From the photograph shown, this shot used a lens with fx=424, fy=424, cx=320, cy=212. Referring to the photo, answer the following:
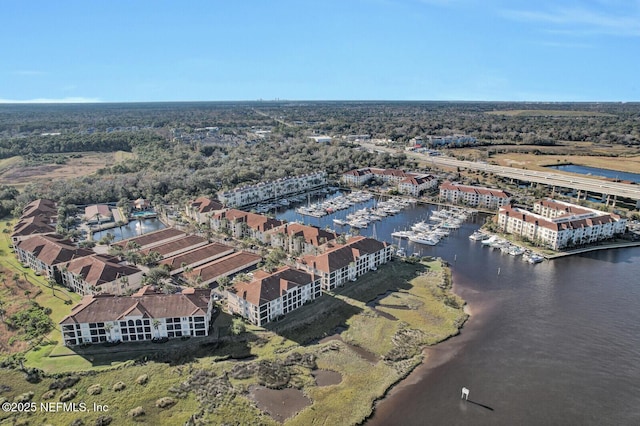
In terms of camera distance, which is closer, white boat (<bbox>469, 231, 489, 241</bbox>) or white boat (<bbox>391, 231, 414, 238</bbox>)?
white boat (<bbox>469, 231, 489, 241</bbox>)

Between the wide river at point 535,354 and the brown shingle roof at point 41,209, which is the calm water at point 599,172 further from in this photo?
the brown shingle roof at point 41,209

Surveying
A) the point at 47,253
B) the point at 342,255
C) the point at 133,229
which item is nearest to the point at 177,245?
the point at 47,253

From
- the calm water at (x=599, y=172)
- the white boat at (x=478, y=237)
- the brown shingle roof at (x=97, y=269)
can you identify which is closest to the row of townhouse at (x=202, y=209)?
the brown shingle roof at (x=97, y=269)

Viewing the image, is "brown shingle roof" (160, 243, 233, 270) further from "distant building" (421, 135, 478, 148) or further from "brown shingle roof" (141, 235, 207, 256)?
"distant building" (421, 135, 478, 148)

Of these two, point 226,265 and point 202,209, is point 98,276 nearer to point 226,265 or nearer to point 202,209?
point 226,265

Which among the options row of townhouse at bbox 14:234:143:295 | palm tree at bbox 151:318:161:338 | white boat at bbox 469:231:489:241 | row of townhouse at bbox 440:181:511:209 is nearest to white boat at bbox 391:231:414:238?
white boat at bbox 469:231:489:241

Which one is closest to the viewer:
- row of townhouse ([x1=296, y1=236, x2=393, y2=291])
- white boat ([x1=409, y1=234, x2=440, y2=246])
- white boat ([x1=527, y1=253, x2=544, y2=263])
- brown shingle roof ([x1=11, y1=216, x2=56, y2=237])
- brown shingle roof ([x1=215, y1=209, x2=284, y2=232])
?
row of townhouse ([x1=296, y1=236, x2=393, y2=291])

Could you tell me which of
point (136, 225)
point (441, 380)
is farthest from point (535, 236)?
point (136, 225)

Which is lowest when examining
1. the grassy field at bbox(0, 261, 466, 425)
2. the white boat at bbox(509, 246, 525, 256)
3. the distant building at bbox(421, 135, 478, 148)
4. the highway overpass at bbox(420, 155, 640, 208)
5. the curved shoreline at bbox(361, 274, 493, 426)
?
the curved shoreline at bbox(361, 274, 493, 426)
